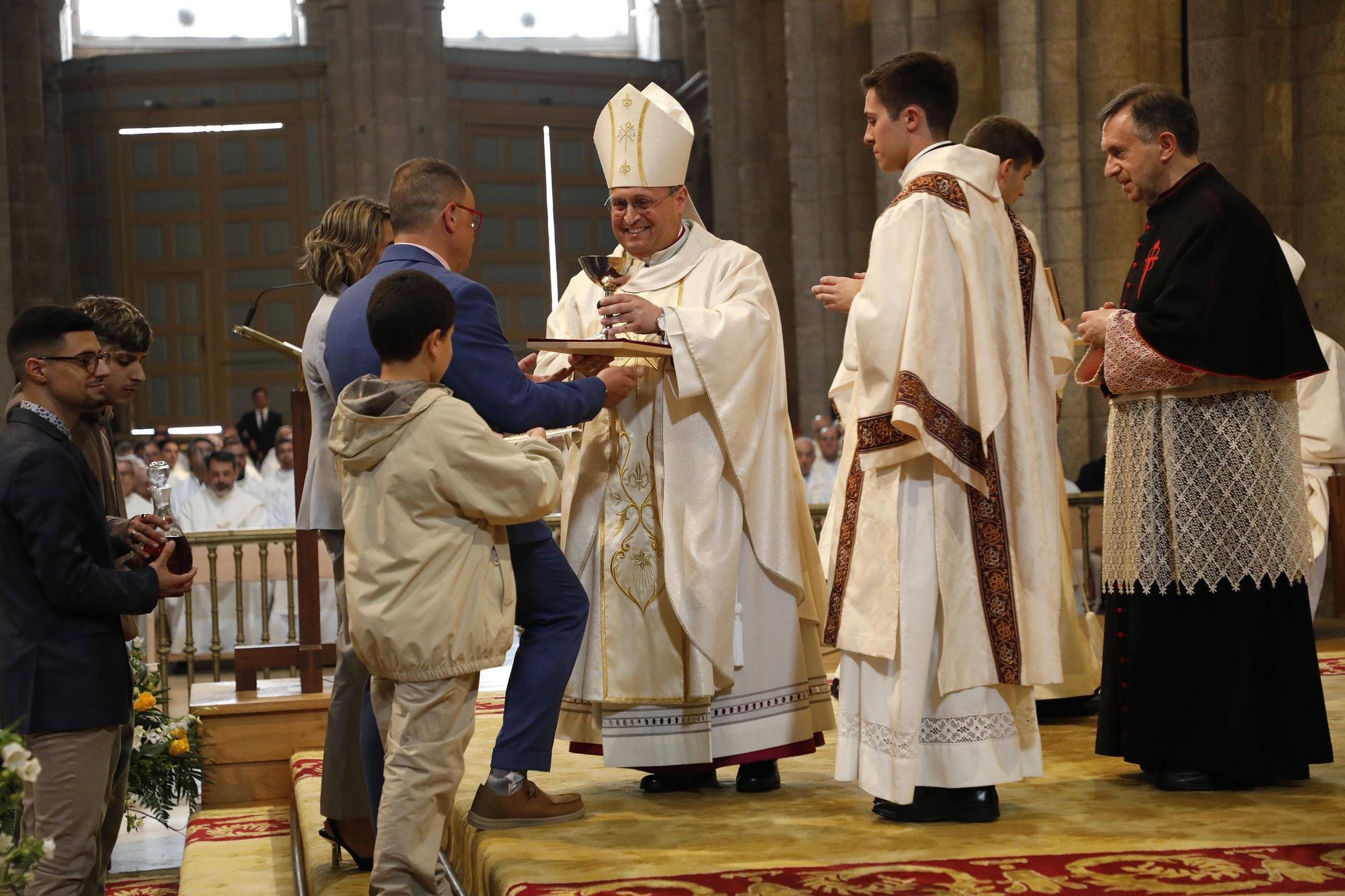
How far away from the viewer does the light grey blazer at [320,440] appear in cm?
424

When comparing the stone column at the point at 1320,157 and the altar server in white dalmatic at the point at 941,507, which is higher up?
the stone column at the point at 1320,157

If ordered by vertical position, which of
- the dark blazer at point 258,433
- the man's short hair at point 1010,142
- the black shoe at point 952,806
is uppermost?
the man's short hair at point 1010,142

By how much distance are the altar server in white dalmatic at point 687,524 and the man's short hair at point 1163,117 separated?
3.51 ft

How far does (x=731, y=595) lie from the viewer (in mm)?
4266

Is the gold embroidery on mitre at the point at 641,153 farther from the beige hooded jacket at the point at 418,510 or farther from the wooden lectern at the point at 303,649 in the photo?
the wooden lectern at the point at 303,649

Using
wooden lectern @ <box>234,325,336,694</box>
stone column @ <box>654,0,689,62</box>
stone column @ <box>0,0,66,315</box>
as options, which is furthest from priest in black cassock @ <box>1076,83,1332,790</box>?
stone column @ <box>654,0,689,62</box>

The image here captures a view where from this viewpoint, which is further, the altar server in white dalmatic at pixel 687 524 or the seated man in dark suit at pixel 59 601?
the altar server in white dalmatic at pixel 687 524

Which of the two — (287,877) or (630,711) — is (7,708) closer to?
(630,711)

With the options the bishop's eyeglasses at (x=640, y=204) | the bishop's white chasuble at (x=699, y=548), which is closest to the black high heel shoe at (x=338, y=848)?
the bishop's white chasuble at (x=699, y=548)

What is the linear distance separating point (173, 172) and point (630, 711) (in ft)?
58.9

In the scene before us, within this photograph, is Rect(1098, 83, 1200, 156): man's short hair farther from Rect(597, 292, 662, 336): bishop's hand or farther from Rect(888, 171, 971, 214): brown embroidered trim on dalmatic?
→ Rect(597, 292, 662, 336): bishop's hand

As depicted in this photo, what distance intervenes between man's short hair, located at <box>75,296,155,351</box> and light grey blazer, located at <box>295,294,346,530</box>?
1.34 ft

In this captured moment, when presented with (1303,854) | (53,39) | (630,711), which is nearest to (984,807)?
(1303,854)

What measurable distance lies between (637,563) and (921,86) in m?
1.44
